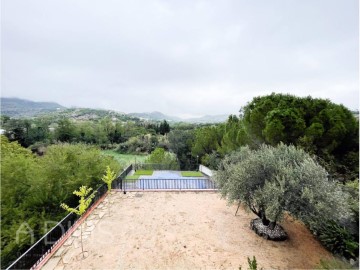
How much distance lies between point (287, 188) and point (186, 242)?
149 inches

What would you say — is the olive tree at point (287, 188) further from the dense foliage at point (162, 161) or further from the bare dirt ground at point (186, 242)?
the dense foliage at point (162, 161)

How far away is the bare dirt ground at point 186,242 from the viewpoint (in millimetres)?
5980

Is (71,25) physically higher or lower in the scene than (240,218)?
higher

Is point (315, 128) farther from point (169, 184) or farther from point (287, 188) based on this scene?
point (169, 184)

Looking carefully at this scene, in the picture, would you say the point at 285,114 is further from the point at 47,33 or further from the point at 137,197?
the point at 47,33

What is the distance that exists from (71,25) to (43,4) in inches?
149

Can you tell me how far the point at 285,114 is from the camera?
34.3 feet

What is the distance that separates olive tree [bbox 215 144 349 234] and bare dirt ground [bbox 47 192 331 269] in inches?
41.8

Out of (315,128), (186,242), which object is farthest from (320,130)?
(186,242)

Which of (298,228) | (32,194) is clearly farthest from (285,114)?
(32,194)

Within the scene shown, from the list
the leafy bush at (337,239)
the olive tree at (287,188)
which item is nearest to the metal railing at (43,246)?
the olive tree at (287,188)

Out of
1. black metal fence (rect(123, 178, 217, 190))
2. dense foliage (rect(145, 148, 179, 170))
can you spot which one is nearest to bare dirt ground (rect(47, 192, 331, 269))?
black metal fence (rect(123, 178, 217, 190))

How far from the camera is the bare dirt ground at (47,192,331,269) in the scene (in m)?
5.98

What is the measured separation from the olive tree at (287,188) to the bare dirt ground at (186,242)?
3.48 ft
